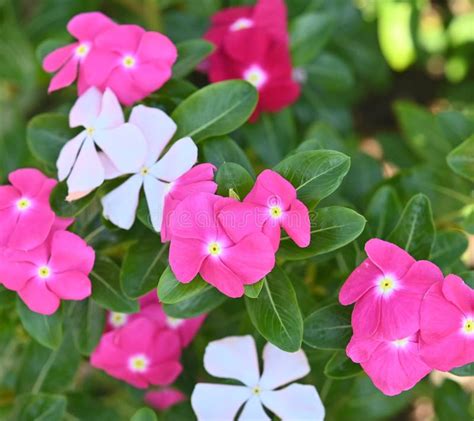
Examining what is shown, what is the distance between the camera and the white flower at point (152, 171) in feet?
4.40

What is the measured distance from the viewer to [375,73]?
2.52 m

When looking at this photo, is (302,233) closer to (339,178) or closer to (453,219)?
(339,178)

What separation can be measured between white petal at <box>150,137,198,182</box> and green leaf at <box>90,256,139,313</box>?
11.1 inches

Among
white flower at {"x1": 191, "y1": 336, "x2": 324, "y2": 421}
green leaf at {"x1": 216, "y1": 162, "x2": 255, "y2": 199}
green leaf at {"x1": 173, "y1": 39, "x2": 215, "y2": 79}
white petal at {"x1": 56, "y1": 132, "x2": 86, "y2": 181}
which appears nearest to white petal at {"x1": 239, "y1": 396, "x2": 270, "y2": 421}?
white flower at {"x1": 191, "y1": 336, "x2": 324, "y2": 421}

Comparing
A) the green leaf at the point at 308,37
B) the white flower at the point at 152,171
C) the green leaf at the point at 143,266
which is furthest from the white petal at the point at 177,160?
the green leaf at the point at 308,37

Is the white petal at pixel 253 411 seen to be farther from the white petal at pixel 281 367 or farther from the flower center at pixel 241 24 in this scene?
the flower center at pixel 241 24

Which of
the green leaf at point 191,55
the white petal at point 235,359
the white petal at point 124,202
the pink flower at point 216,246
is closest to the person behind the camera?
the pink flower at point 216,246

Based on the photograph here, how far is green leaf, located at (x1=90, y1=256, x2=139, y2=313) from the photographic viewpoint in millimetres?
1472

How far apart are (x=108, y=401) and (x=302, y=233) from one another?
1.40m

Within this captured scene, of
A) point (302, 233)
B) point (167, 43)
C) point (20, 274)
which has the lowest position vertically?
point (20, 274)

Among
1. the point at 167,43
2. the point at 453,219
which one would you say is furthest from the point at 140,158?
the point at 453,219

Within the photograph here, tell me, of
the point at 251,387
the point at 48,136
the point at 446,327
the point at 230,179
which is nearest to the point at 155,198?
the point at 230,179

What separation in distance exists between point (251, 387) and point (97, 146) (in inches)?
24.3

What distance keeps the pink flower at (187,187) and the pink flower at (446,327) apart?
0.43m
